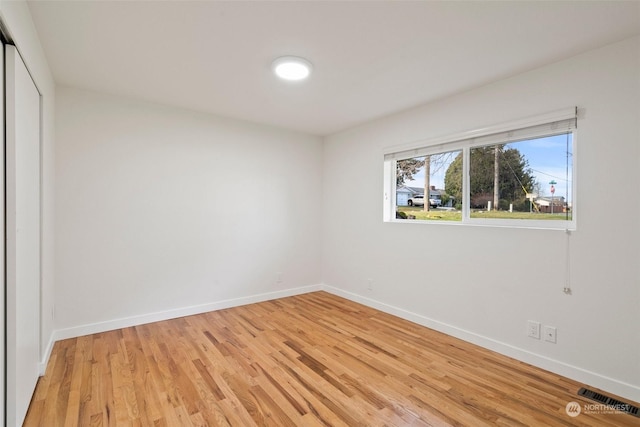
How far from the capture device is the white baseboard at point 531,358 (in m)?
2.10

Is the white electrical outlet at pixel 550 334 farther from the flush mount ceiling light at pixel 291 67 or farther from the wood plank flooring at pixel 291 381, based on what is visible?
the flush mount ceiling light at pixel 291 67

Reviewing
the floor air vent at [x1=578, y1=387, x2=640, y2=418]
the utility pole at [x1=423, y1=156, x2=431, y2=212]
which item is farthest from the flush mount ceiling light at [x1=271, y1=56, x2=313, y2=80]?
the floor air vent at [x1=578, y1=387, x2=640, y2=418]

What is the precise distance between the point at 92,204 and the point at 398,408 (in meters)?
3.23

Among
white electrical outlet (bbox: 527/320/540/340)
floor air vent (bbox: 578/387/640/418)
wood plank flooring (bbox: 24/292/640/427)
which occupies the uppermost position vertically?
white electrical outlet (bbox: 527/320/540/340)

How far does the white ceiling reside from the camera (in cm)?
183

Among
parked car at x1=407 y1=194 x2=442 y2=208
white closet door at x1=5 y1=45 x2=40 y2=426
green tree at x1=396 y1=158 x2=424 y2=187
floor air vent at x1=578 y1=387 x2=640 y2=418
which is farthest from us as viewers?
green tree at x1=396 y1=158 x2=424 y2=187

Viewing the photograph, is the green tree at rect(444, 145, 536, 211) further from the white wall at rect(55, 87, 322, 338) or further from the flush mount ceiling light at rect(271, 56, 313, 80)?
the white wall at rect(55, 87, 322, 338)

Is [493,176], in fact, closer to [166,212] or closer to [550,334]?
[550,334]

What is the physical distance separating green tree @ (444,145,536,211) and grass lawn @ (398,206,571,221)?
0.09 metres

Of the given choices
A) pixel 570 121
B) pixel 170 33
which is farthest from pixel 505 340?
pixel 170 33

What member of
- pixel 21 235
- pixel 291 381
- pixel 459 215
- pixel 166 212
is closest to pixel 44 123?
pixel 21 235

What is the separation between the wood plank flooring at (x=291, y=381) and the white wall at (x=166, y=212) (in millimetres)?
448

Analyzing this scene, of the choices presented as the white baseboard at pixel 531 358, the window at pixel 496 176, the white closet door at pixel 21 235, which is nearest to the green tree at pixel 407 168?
the window at pixel 496 176

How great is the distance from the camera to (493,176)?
9.61 ft
